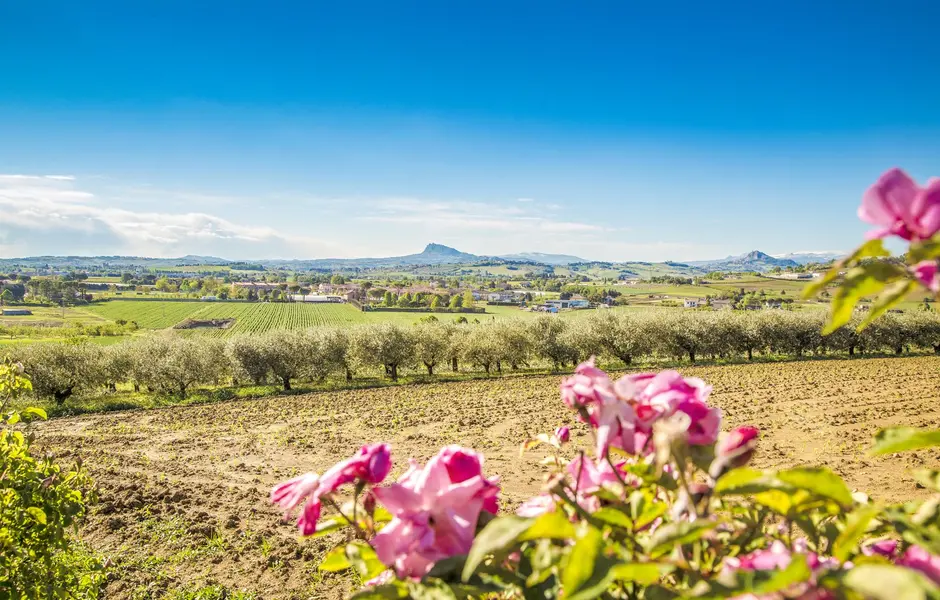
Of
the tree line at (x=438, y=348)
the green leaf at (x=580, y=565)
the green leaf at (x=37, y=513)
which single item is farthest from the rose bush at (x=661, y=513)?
the tree line at (x=438, y=348)

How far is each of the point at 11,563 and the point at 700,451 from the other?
4.25 metres

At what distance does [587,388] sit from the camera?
45.3 inches

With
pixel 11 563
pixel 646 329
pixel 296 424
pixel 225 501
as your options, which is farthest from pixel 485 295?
pixel 11 563

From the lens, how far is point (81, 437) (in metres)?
22.6

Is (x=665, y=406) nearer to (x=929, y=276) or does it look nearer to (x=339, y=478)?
(x=929, y=276)

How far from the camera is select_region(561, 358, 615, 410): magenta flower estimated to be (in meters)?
1.13

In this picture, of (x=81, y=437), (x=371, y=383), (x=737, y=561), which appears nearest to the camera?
(x=737, y=561)

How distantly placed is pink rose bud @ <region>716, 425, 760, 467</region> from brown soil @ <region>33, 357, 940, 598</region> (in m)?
10.1

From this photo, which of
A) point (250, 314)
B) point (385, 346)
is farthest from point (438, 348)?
point (250, 314)

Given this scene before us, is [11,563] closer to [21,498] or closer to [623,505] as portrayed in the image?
[21,498]

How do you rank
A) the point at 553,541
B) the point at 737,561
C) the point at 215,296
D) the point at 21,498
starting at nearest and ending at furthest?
the point at 737,561 < the point at 553,541 < the point at 21,498 < the point at 215,296

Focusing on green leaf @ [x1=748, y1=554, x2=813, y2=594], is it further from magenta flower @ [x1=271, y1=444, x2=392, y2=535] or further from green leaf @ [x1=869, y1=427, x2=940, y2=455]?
magenta flower @ [x1=271, y1=444, x2=392, y2=535]

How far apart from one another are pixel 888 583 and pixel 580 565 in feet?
1.38

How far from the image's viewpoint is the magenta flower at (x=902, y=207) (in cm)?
90
